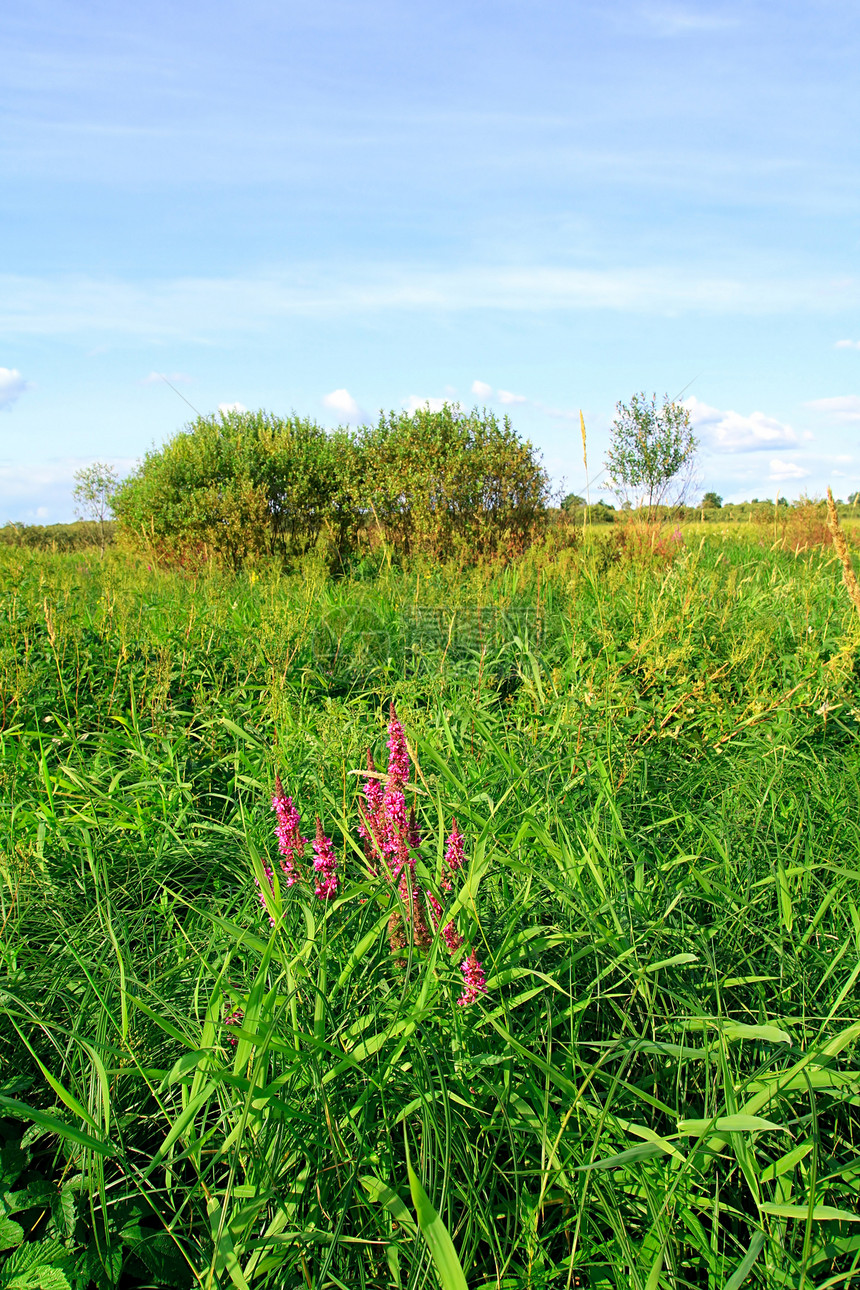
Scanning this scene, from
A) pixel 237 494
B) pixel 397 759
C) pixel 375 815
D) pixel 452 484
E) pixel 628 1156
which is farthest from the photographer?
pixel 237 494

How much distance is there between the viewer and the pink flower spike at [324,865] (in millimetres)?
1818

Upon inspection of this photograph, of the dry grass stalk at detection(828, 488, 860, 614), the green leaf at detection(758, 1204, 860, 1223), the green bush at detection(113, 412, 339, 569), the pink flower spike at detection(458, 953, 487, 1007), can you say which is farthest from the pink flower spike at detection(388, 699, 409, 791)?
the green bush at detection(113, 412, 339, 569)

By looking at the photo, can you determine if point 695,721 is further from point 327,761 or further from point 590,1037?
point 590,1037

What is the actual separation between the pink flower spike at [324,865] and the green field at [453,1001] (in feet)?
0.19

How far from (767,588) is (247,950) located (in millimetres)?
5018

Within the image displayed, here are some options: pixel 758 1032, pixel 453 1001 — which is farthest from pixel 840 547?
pixel 453 1001

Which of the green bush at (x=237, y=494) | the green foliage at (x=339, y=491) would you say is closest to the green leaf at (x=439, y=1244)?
the green foliage at (x=339, y=491)

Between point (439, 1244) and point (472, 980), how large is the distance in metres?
0.54

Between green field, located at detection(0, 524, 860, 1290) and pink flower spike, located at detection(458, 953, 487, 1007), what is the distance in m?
0.02

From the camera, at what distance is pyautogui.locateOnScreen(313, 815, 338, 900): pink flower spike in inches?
71.6

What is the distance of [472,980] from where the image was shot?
5.34 feet

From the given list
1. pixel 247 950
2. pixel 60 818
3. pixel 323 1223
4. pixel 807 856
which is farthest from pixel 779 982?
pixel 60 818

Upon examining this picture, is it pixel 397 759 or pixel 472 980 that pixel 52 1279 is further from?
pixel 397 759

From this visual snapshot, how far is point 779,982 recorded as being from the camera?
1939 millimetres
